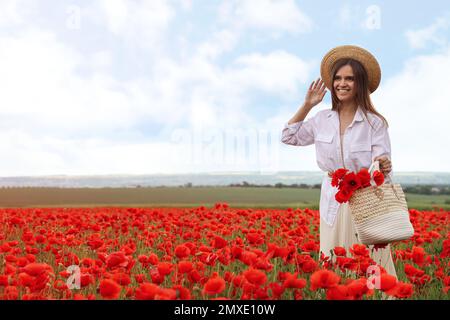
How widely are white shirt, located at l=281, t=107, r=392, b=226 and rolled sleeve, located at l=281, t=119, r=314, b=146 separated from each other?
0.06 metres

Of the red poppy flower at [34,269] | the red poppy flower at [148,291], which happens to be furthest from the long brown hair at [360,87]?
the red poppy flower at [34,269]

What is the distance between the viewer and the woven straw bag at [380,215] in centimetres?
360

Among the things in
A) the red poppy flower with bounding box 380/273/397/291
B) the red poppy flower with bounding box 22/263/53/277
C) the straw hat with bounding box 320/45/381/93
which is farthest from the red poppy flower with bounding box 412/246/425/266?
the red poppy flower with bounding box 22/263/53/277

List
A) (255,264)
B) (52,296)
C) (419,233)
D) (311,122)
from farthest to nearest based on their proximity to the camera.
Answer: (419,233), (311,122), (52,296), (255,264)

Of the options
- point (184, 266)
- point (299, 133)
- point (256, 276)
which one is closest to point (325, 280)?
point (256, 276)

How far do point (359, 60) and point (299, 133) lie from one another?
30.3 inches

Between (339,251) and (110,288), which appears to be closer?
(110,288)

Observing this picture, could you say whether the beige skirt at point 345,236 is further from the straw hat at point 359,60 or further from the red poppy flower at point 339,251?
the straw hat at point 359,60

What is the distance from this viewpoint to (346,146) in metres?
4.18

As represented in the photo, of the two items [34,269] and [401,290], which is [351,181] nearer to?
[401,290]

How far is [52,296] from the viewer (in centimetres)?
340
